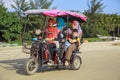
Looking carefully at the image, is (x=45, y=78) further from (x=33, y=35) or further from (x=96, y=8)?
(x=96, y=8)

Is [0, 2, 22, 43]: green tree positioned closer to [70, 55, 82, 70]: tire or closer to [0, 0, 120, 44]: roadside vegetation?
[0, 0, 120, 44]: roadside vegetation

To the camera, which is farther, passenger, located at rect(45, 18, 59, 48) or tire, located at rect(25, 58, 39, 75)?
passenger, located at rect(45, 18, 59, 48)

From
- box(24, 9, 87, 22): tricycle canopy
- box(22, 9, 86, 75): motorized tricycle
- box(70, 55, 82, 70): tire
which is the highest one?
box(24, 9, 87, 22): tricycle canopy

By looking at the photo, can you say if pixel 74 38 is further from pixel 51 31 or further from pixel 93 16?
pixel 93 16

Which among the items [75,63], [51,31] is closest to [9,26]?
[75,63]

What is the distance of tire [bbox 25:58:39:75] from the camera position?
11.9 meters

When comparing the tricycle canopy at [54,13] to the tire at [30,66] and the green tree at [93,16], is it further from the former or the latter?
the green tree at [93,16]

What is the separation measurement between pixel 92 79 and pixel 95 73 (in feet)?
4.11

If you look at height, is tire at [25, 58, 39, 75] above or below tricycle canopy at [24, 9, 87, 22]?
below

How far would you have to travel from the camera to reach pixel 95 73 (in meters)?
12.3

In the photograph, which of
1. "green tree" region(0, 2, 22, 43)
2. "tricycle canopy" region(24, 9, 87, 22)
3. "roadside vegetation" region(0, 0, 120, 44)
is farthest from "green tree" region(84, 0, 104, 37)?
"tricycle canopy" region(24, 9, 87, 22)

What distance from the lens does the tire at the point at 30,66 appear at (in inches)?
467

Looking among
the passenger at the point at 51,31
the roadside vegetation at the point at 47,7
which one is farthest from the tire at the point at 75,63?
the roadside vegetation at the point at 47,7

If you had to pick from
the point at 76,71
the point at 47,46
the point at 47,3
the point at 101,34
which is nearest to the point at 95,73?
the point at 76,71
